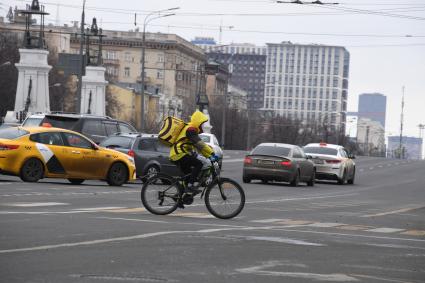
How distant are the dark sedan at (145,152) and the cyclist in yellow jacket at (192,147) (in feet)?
47.0

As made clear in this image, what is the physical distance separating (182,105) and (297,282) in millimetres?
151252

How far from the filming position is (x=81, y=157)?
27.5 metres

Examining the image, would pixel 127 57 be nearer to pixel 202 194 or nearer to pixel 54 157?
pixel 54 157

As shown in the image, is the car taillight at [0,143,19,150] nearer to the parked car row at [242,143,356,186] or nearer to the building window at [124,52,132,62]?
the parked car row at [242,143,356,186]

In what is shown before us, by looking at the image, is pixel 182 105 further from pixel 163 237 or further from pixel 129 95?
pixel 163 237

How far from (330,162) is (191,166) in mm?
25327

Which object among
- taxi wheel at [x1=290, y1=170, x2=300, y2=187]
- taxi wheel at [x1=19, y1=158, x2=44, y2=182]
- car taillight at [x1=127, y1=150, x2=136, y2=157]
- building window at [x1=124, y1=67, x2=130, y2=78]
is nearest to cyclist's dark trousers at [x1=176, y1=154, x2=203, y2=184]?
taxi wheel at [x1=19, y1=158, x2=44, y2=182]

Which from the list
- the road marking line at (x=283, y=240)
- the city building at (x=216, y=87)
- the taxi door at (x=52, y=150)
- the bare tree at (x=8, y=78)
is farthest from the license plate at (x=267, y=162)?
the city building at (x=216, y=87)

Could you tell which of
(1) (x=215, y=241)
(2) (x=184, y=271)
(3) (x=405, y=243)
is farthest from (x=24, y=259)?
(3) (x=405, y=243)

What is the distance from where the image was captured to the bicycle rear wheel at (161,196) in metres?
17.6

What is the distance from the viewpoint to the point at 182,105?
160750mm

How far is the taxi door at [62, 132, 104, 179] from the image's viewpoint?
27.3 m

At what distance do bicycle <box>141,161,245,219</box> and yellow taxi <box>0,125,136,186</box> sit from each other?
9.01m

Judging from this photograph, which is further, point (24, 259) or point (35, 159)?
point (35, 159)
